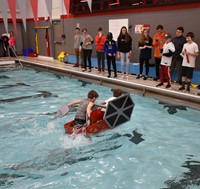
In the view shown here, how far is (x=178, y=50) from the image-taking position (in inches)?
316

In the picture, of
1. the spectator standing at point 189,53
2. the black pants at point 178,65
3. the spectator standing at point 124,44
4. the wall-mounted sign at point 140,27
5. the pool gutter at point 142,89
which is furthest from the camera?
the wall-mounted sign at point 140,27

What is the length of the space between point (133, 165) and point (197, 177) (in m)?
1.02

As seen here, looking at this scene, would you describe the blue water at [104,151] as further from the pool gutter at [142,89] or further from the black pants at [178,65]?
the black pants at [178,65]

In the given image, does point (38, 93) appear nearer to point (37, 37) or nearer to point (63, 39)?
point (63, 39)

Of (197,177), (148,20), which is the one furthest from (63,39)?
(197,177)

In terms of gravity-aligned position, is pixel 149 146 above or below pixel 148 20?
below

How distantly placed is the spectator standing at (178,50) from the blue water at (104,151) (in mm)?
1498

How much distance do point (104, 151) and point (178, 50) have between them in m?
4.61

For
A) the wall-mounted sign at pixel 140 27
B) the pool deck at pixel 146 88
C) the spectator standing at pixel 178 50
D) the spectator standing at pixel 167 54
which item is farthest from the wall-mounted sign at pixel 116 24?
the spectator standing at pixel 167 54

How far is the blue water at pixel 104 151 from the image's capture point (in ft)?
13.1

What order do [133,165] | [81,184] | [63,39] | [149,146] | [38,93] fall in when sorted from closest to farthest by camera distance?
1. [81,184]
2. [133,165]
3. [149,146]
4. [38,93]
5. [63,39]

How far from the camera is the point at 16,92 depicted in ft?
31.7

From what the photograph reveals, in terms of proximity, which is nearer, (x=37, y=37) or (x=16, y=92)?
(x=16, y=92)

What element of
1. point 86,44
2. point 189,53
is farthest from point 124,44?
point 189,53
